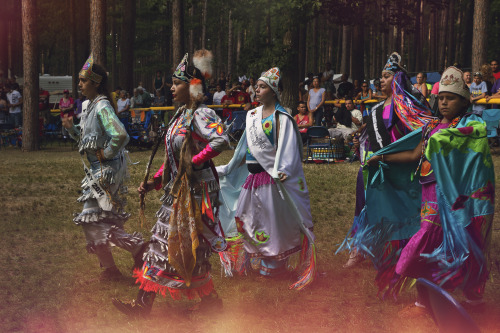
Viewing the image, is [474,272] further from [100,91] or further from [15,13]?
[15,13]

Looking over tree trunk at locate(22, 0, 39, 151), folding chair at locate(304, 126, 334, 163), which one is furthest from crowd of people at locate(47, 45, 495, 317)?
tree trunk at locate(22, 0, 39, 151)

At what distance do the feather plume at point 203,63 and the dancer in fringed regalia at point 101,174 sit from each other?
3.17 feet

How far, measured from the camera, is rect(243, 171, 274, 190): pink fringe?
584cm

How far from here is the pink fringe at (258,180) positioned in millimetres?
5840

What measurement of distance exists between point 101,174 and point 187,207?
1190mm

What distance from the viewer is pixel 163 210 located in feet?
15.5

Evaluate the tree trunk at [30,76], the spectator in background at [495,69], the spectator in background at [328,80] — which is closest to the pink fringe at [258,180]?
the spectator in background at [495,69]

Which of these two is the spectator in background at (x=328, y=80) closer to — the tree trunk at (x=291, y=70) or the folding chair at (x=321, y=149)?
the tree trunk at (x=291, y=70)

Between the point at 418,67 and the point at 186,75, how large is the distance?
40249mm

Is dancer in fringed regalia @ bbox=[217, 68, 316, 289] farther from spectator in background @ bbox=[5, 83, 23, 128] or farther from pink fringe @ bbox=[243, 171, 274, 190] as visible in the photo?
spectator in background @ bbox=[5, 83, 23, 128]

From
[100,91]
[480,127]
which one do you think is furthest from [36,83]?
[480,127]

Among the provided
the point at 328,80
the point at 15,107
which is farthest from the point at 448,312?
the point at 15,107

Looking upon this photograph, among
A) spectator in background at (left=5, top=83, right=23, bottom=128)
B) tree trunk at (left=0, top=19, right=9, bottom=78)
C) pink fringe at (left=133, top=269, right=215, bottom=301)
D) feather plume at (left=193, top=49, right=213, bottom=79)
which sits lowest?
pink fringe at (left=133, top=269, right=215, bottom=301)

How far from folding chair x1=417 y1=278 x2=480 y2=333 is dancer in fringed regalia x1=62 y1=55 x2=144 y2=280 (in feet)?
12.5
